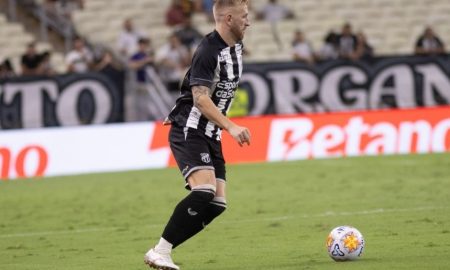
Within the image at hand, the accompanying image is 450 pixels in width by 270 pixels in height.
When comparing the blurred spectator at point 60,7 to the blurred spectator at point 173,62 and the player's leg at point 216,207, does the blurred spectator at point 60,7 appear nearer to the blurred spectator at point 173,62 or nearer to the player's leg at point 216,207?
the blurred spectator at point 173,62

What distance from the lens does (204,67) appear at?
29.9ft

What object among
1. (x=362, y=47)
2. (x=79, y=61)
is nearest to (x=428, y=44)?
(x=362, y=47)

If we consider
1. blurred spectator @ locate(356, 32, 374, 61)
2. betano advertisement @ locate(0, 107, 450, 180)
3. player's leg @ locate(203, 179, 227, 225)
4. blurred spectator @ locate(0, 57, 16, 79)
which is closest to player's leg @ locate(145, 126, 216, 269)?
player's leg @ locate(203, 179, 227, 225)

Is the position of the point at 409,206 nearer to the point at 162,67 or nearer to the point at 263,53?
the point at 162,67

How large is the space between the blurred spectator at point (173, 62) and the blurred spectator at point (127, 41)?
74cm

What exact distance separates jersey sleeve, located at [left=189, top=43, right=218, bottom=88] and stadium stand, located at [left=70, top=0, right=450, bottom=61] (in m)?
18.8

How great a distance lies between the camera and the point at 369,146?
70.7ft

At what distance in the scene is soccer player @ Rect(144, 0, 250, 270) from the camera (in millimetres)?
9094

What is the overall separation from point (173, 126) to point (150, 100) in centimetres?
1438

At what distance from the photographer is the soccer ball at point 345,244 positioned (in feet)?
31.4

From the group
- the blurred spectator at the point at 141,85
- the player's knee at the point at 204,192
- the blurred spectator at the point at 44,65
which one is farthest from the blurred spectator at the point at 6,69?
the player's knee at the point at 204,192

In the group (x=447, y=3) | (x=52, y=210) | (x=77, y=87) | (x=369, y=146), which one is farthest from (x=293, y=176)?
(x=447, y=3)

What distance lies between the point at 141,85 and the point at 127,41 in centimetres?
258

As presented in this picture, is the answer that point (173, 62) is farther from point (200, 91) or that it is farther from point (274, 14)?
point (200, 91)
